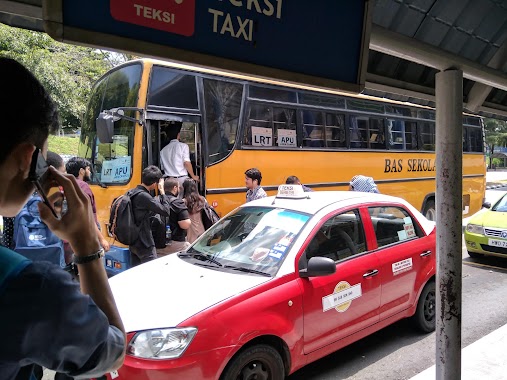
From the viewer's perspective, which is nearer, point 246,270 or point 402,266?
point 246,270

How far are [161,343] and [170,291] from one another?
483 mm

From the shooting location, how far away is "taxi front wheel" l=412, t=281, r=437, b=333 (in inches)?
182

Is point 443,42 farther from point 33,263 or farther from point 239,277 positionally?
point 33,263

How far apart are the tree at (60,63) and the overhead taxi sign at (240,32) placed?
996 cm

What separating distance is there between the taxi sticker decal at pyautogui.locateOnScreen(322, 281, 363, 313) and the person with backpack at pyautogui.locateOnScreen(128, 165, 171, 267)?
7.49ft

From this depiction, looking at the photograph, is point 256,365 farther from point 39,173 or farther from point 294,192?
point 39,173

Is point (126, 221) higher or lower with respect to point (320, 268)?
higher

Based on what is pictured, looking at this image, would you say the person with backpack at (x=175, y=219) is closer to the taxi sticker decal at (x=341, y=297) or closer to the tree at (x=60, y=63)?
the taxi sticker decal at (x=341, y=297)

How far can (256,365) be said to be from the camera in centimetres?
313

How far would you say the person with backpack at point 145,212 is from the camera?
497 cm

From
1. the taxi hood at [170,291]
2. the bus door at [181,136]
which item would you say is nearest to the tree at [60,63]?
the bus door at [181,136]

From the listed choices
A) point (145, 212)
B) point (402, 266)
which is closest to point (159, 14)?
point (402, 266)

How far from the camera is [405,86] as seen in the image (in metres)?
3.01

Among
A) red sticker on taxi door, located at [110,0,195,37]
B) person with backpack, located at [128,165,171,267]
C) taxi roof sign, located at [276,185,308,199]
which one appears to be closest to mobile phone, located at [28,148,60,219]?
red sticker on taxi door, located at [110,0,195,37]
